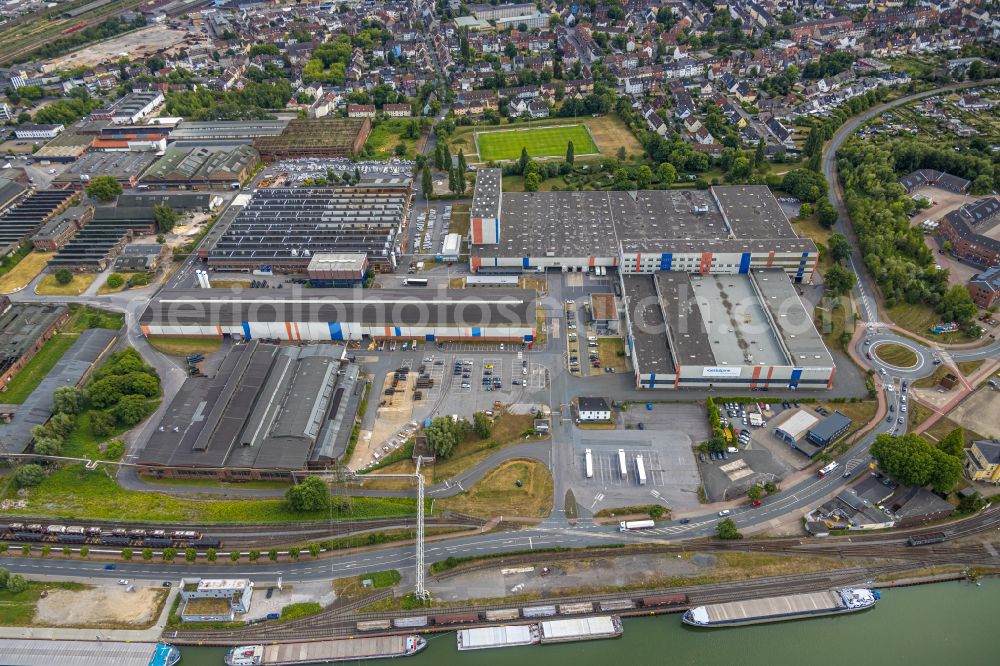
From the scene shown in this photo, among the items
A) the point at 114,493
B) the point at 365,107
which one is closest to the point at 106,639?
the point at 114,493

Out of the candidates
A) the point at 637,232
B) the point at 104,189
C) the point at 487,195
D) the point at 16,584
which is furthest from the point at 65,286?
the point at 637,232

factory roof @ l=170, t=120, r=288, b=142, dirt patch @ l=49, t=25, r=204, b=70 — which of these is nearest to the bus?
factory roof @ l=170, t=120, r=288, b=142

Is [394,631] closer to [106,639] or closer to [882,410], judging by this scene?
[106,639]

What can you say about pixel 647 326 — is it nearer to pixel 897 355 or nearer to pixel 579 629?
pixel 897 355

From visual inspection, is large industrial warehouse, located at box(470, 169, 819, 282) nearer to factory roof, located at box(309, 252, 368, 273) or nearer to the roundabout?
the roundabout

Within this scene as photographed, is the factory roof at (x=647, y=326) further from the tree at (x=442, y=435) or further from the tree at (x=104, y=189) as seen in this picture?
the tree at (x=104, y=189)

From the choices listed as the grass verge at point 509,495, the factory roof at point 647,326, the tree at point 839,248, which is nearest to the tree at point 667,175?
the tree at point 839,248
